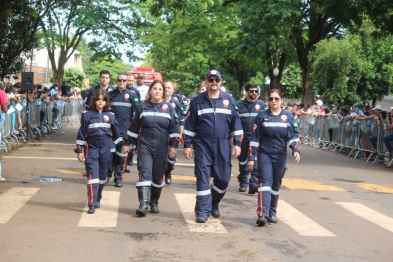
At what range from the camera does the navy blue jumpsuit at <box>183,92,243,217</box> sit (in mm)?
8969

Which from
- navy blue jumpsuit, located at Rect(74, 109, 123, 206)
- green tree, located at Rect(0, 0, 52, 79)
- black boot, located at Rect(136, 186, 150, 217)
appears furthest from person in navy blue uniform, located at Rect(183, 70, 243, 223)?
green tree, located at Rect(0, 0, 52, 79)

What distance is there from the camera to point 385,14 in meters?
19.8

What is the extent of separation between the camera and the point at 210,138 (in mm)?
8984

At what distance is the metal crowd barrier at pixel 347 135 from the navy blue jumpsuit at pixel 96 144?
1148 centimetres

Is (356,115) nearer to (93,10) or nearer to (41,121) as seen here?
(41,121)

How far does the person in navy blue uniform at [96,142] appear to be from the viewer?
9453 mm

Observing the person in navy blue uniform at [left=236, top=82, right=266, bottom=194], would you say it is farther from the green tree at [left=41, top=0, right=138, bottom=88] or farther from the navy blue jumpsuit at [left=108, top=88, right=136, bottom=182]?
the green tree at [left=41, top=0, right=138, bottom=88]

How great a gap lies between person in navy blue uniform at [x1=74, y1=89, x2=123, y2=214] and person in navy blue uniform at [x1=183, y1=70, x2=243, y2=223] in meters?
1.26

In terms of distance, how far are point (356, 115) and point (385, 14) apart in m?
4.38

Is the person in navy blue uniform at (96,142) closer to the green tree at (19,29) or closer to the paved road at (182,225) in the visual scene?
the paved road at (182,225)

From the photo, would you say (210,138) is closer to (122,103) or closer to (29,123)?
(122,103)

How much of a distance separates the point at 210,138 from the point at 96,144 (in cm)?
169

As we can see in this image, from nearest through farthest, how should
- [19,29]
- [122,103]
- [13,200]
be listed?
[13,200], [122,103], [19,29]

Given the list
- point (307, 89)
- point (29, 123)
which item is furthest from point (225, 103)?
point (307, 89)
